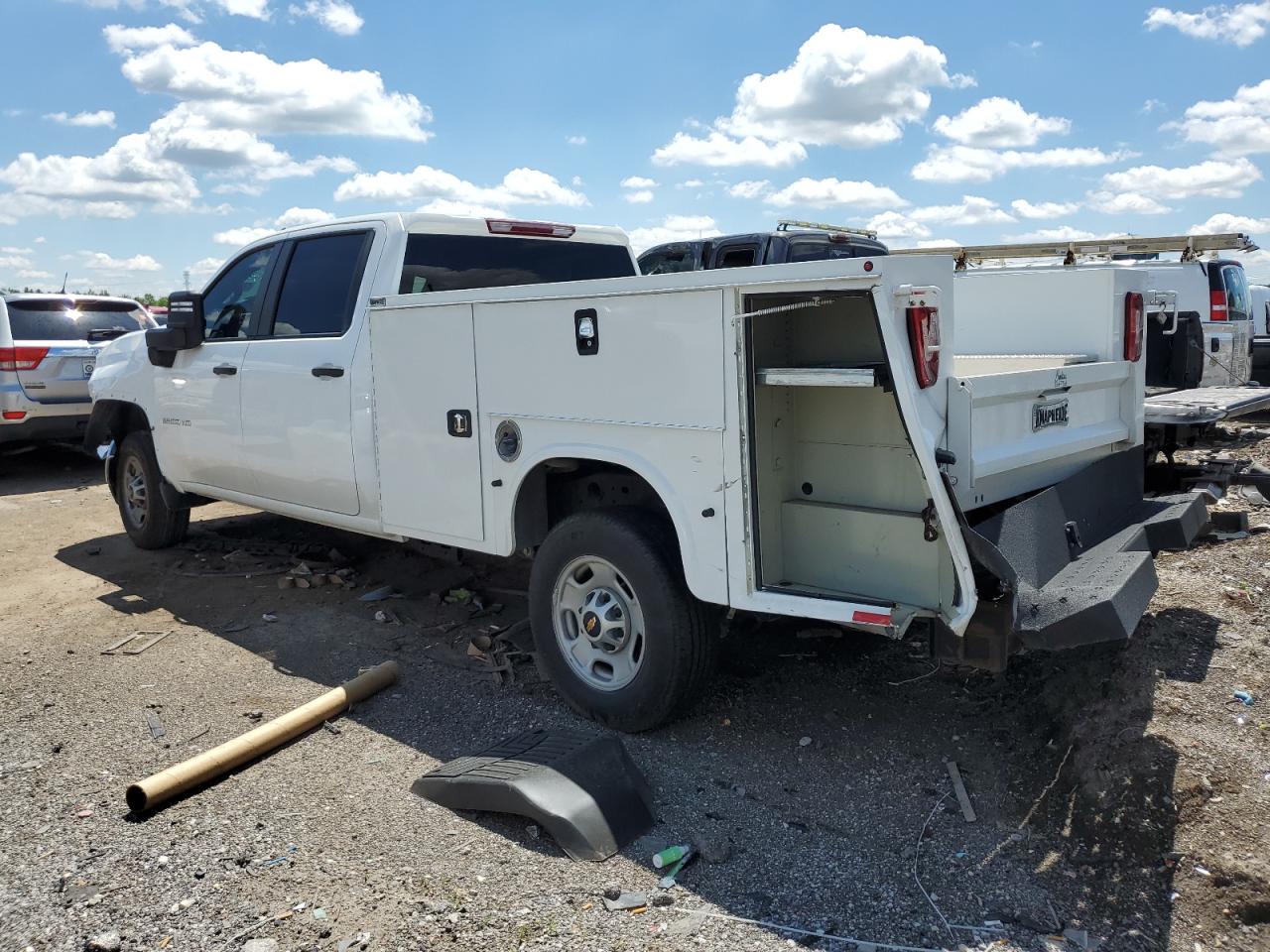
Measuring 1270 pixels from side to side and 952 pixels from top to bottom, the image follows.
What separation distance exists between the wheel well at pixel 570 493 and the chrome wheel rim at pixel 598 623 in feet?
1.03

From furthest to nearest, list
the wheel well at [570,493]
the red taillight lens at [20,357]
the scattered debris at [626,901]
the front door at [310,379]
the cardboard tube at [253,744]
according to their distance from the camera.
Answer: the red taillight lens at [20,357], the front door at [310,379], the wheel well at [570,493], the cardboard tube at [253,744], the scattered debris at [626,901]

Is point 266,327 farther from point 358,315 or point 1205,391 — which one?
point 1205,391

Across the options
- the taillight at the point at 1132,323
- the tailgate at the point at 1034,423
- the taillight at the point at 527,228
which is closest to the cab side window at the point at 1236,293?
the taillight at the point at 1132,323

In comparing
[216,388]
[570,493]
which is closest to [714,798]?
[570,493]

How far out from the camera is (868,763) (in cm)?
416

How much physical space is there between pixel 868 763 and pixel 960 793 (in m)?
0.40

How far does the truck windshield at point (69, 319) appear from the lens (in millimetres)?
11211

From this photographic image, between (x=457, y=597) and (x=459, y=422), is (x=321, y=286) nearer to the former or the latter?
(x=459, y=422)

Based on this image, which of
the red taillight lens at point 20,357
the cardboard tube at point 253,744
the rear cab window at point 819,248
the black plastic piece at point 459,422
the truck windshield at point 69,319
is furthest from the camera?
the truck windshield at point 69,319

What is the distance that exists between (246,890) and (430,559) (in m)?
3.80

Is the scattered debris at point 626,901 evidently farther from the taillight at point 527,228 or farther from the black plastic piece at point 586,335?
the taillight at point 527,228

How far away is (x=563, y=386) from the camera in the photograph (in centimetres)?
434

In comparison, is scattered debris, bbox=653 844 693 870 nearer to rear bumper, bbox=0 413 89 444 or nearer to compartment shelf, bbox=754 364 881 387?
compartment shelf, bbox=754 364 881 387

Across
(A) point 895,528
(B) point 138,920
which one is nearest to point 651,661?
(A) point 895,528
